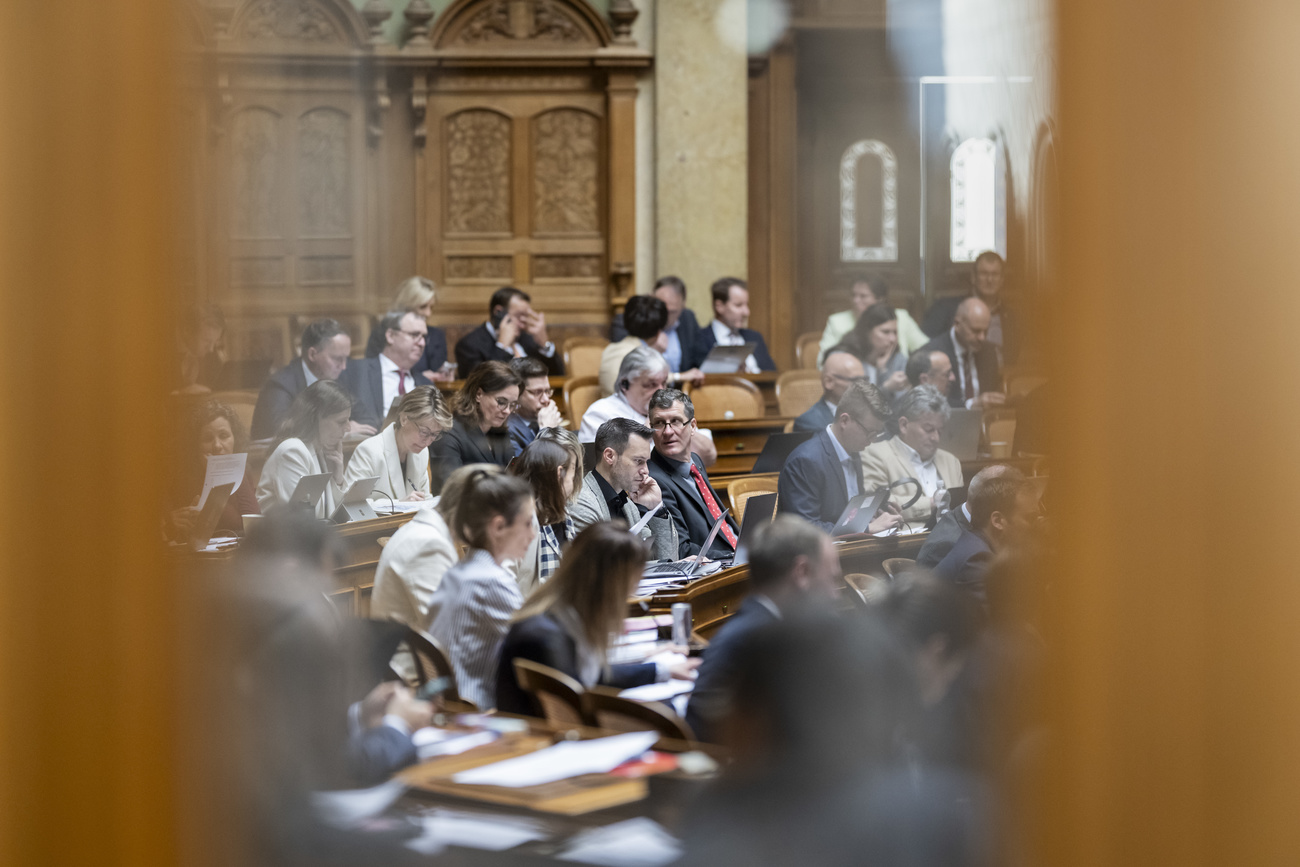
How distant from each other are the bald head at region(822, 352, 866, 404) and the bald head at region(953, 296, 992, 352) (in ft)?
9.91

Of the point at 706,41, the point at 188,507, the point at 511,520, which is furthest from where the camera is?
the point at 706,41

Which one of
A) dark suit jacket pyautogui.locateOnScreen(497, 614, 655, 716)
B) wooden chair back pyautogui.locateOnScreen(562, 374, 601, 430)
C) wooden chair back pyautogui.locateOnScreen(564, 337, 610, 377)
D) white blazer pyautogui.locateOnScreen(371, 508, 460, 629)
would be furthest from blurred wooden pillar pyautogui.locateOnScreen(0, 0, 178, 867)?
wooden chair back pyautogui.locateOnScreen(564, 337, 610, 377)

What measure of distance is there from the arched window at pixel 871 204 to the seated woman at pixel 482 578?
79cm

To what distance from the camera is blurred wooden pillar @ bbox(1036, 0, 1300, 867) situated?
49.2 inches

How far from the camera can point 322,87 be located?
1.47 m

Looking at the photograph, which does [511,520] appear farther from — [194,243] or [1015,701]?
[1015,701]

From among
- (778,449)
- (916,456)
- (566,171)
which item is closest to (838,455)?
(778,449)

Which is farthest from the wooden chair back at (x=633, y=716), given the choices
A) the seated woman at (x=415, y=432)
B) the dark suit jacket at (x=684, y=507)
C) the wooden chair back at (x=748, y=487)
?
the wooden chair back at (x=748, y=487)

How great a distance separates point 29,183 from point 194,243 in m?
0.16

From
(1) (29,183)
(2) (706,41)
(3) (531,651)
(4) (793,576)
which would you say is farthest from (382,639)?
(2) (706,41)

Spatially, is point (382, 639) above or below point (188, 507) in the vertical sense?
below

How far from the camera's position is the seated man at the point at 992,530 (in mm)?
1319

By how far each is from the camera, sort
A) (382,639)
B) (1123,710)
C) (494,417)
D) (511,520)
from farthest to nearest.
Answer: (494,417)
(511,520)
(382,639)
(1123,710)

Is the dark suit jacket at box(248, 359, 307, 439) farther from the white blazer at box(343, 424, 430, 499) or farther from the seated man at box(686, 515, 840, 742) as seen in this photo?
the seated man at box(686, 515, 840, 742)
